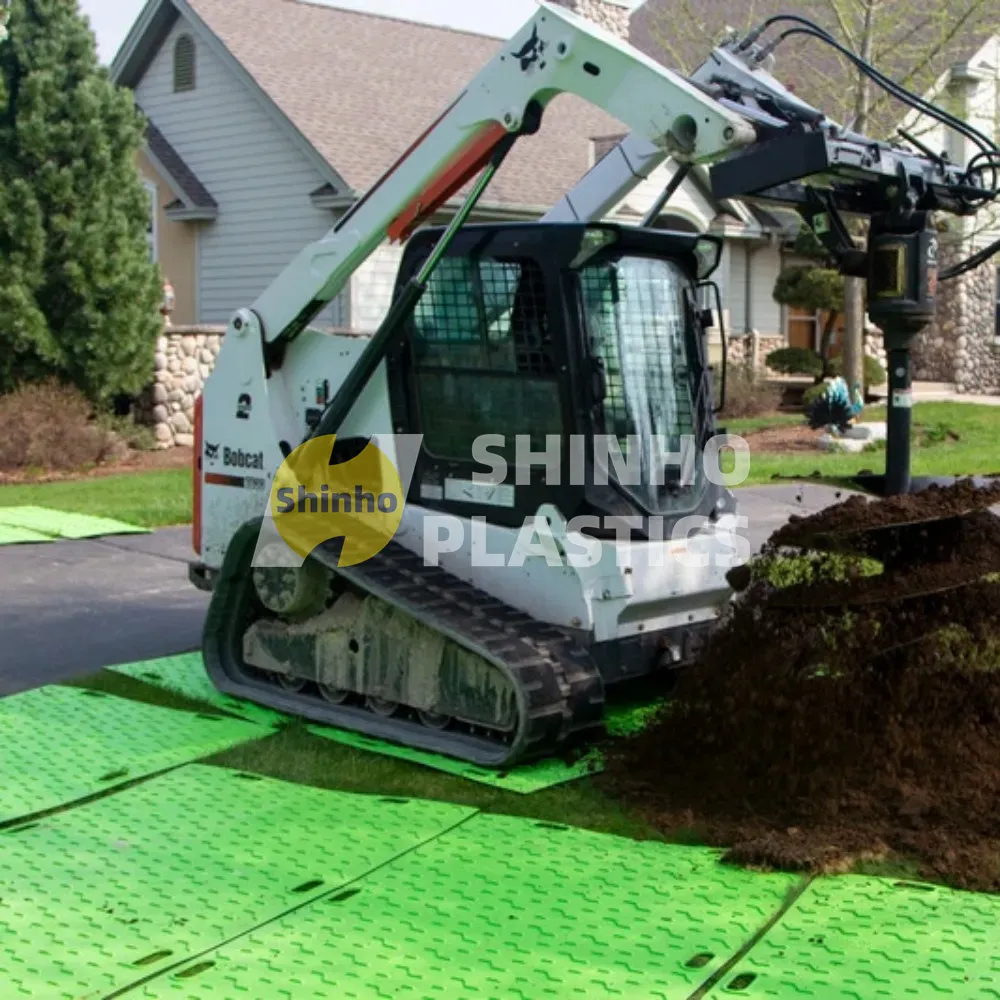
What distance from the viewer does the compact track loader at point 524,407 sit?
5.79m

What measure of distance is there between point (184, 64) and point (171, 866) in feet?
71.0

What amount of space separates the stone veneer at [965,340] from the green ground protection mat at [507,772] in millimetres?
24874

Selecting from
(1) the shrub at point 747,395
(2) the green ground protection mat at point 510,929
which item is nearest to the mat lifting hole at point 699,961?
(2) the green ground protection mat at point 510,929

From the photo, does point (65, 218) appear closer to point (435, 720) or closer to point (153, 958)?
point (435, 720)

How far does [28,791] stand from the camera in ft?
19.0

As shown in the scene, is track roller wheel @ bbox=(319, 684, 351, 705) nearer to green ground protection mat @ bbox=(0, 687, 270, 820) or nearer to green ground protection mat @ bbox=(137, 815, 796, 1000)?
green ground protection mat @ bbox=(0, 687, 270, 820)

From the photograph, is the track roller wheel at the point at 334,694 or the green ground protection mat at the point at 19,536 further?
the green ground protection mat at the point at 19,536

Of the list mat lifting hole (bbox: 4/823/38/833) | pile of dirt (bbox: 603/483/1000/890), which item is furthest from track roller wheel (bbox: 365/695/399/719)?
mat lifting hole (bbox: 4/823/38/833)

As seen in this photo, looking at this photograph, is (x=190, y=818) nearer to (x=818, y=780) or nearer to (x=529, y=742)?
(x=529, y=742)

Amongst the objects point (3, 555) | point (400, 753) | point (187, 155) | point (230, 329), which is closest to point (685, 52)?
point (187, 155)

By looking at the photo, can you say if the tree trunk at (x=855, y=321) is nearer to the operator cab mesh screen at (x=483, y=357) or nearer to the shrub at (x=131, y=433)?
the shrub at (x=131, y=433)

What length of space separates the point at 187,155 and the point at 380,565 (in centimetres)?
1952

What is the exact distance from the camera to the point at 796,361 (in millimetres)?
24750

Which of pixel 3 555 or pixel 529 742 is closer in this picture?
pixel 529 742
